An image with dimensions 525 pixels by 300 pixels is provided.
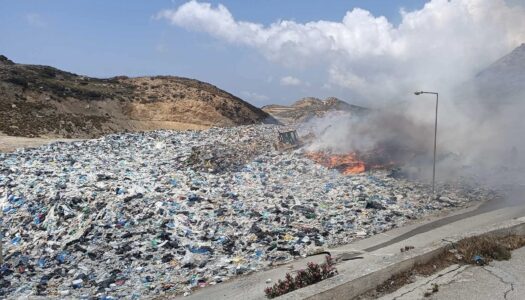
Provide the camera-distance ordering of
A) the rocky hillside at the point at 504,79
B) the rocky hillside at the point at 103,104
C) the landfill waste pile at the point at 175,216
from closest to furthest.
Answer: the landfill waste pile at the point at 175,216 < the rocky hillside at the point at 504,79 < the rocky hillside at the point at 103,104

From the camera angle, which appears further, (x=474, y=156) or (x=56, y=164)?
(x=474, y=156)

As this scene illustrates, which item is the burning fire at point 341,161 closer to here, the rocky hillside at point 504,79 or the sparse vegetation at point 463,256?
the rocky hillside at point 504,79

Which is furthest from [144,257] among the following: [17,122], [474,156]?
[17,122]

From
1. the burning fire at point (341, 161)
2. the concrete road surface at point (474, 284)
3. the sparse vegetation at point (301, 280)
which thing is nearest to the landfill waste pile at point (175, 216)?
the burning fire at point (341, 161)

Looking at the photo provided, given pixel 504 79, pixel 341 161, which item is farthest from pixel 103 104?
pixel 504 79

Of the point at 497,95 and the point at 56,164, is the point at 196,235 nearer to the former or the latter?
the point at 56,164

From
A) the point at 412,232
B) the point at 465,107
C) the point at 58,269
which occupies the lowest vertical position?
the point at 58,269
